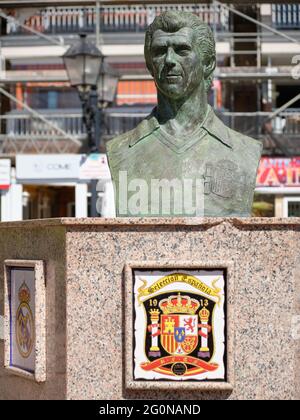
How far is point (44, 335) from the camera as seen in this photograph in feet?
15.8

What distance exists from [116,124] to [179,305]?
65.4 ft

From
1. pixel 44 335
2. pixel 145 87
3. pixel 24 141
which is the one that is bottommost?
pixel 44 335

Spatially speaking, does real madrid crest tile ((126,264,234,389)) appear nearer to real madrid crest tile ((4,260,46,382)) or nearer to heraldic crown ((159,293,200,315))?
heraldic crown ((159,293,200,315))

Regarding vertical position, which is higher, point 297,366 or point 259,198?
point 259,198

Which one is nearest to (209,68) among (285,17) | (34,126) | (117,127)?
(117,127)

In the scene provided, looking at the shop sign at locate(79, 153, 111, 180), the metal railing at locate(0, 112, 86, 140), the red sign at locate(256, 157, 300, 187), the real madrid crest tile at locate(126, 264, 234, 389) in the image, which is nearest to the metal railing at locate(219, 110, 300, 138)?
the red sign at locate(256, 157, 300, 187)

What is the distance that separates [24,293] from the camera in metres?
4.97

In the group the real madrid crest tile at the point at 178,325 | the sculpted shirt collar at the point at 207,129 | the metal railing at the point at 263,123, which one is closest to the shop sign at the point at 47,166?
the metal railing at the point at 263,123

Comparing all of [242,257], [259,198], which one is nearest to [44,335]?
[242,257]

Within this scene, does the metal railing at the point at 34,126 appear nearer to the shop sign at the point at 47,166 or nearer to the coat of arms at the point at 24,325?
the shop sign at the point at 47,166

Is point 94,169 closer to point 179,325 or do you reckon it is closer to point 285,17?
point 179,325

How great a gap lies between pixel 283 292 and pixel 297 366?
0.36 meters

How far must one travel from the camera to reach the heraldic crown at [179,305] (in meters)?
4.53
